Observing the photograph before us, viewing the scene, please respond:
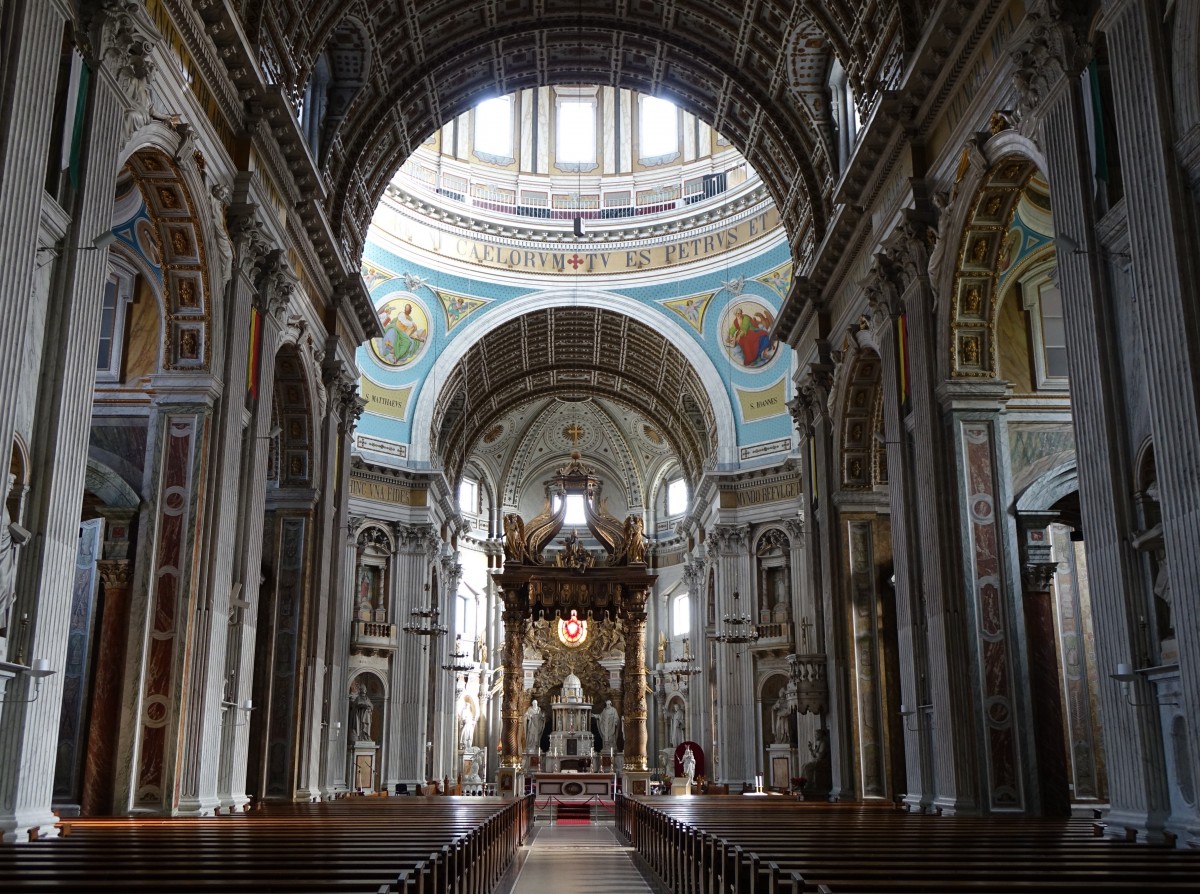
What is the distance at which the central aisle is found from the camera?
11.4 meters

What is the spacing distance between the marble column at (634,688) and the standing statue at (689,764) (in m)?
1.13

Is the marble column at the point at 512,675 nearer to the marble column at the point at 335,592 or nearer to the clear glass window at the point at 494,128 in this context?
the marble column at the point at 335,592

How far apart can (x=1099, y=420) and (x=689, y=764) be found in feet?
71.5

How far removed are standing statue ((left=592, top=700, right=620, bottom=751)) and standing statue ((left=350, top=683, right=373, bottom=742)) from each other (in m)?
13.3

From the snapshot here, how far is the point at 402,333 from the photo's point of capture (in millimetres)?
31812

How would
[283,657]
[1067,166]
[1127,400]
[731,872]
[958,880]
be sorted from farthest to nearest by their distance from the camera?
[283,657]
[1067,166]
[1127,400]
[731,872]
[958,880]

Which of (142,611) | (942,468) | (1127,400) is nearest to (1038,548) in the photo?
(942,468)

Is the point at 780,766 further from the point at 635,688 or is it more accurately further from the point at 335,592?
the point at 335,592

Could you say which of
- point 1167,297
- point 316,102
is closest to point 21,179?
point 1167,297

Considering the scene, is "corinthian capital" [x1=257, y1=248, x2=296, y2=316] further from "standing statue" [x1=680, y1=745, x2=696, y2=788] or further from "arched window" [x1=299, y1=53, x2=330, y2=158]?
"standing statue" [x1=680, y1=745, x2=696, y2=788]

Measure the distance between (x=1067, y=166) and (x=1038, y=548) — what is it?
4921mm

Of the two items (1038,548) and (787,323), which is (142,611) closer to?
(1038,548)

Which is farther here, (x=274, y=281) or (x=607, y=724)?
(x=607, y=724)

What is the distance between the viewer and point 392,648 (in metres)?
30.6
